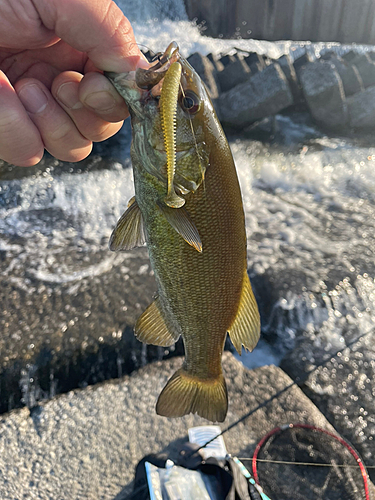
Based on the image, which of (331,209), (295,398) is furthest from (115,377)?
(331,209)

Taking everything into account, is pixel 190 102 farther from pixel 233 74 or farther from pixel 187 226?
pixel 233 74

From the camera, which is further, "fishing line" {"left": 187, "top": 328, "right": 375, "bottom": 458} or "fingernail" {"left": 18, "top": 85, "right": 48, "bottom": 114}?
"fishing line" {"left": 187, "top": 328, "right": 375, "bottom": 458}

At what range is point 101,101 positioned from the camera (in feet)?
4.74

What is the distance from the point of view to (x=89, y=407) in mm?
2828

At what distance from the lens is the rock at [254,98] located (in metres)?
8.40

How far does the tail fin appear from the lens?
1667 millimetres

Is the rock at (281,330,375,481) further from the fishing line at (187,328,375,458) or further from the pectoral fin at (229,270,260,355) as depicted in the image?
the pectoral fin at (229,270,260,355)

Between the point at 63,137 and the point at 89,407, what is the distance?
2059mm

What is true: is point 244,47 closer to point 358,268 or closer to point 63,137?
point 358,268

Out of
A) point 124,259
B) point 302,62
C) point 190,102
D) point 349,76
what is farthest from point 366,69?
point 190,102

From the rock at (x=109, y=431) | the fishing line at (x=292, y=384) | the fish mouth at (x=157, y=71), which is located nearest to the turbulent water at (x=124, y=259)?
the fishing line at (x=292, y=384)

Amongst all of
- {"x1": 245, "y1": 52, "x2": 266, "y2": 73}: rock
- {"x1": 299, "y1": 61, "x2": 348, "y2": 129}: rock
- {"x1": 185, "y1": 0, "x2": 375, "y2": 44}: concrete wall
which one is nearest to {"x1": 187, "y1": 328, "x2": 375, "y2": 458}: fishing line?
{"x1": 299, "y1": 61, "x2": 348, "y2": 129}: rock

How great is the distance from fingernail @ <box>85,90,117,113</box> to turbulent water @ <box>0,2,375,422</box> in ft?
7.44

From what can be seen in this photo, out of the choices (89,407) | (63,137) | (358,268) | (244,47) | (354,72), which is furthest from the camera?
(244,47)
